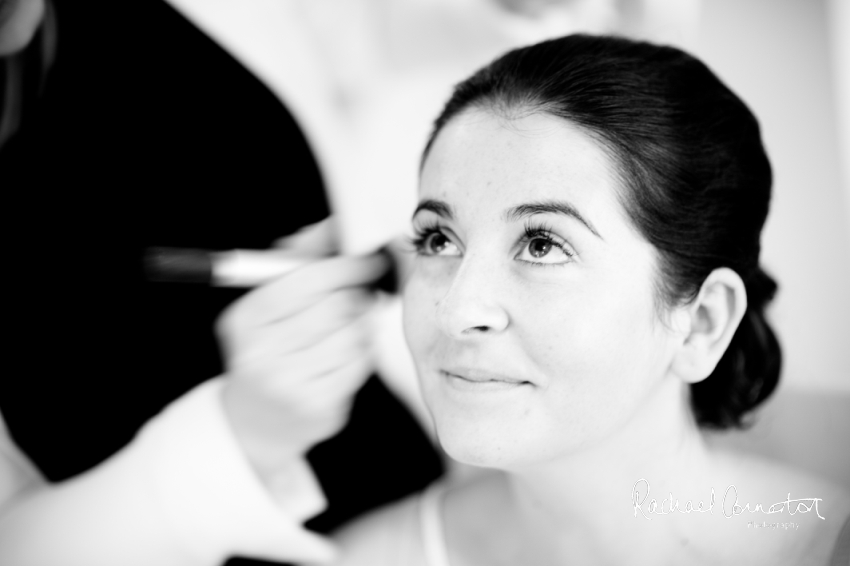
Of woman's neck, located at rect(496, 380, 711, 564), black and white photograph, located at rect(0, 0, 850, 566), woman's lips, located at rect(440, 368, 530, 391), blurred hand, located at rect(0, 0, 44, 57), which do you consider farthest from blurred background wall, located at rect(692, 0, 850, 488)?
blurred hand, located at rect(0, 0, 44, 57)

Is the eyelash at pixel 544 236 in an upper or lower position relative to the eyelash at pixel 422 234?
upper

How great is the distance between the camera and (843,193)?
0.72m

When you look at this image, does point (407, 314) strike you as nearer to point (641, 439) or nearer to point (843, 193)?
point (641, 439)

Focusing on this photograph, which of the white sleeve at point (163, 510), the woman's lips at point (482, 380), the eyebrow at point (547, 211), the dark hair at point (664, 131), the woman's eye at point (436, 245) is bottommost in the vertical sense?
the white sleeve at point (163, 510)

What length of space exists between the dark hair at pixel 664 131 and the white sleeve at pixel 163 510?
394 millimetres

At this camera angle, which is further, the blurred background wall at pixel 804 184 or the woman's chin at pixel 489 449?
the blurred background wall at pixel 804 184

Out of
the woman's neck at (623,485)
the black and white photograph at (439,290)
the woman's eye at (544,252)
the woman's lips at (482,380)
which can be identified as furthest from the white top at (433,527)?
the woman's eye at (544,252)

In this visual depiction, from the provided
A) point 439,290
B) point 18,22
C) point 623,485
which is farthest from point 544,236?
point 18,22

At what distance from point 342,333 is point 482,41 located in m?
0.43

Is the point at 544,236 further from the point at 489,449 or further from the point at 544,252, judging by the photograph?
the point at 489,449

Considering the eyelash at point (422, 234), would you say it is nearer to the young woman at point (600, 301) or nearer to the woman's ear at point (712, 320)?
the young woman at point (600, 301)

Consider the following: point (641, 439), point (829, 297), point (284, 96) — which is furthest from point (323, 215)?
point (829, 297)

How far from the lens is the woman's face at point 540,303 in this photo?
556 millimetres

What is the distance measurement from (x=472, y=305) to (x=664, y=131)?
0.82ft
